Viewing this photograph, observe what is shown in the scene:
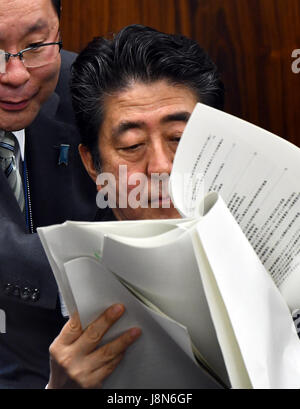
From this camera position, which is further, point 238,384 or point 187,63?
point 187,63

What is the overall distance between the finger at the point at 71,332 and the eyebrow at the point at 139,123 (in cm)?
31

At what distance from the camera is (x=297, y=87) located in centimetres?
101

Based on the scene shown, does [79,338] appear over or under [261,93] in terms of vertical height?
under

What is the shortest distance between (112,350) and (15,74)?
1.49ft

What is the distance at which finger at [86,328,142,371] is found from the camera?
0.61 metres

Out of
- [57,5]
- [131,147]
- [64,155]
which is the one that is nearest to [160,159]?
[131,147]

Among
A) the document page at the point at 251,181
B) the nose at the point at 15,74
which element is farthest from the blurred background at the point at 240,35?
the document page at the point at 251,181

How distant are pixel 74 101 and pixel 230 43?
0.28 m

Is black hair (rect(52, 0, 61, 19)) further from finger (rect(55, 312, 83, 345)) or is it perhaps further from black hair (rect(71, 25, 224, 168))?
finger (rect(55, 312, 83, 345))

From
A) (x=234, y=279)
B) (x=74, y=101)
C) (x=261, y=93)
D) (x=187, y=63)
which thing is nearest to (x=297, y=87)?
(x=261, y=93)

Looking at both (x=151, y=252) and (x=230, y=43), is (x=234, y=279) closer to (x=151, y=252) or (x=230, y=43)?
(x=151, y=252)

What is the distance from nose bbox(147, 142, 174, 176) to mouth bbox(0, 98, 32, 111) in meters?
0.23

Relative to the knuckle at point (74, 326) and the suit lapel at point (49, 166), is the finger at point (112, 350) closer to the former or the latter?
the knuckle at point (74, 326)

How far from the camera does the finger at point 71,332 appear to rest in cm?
64
